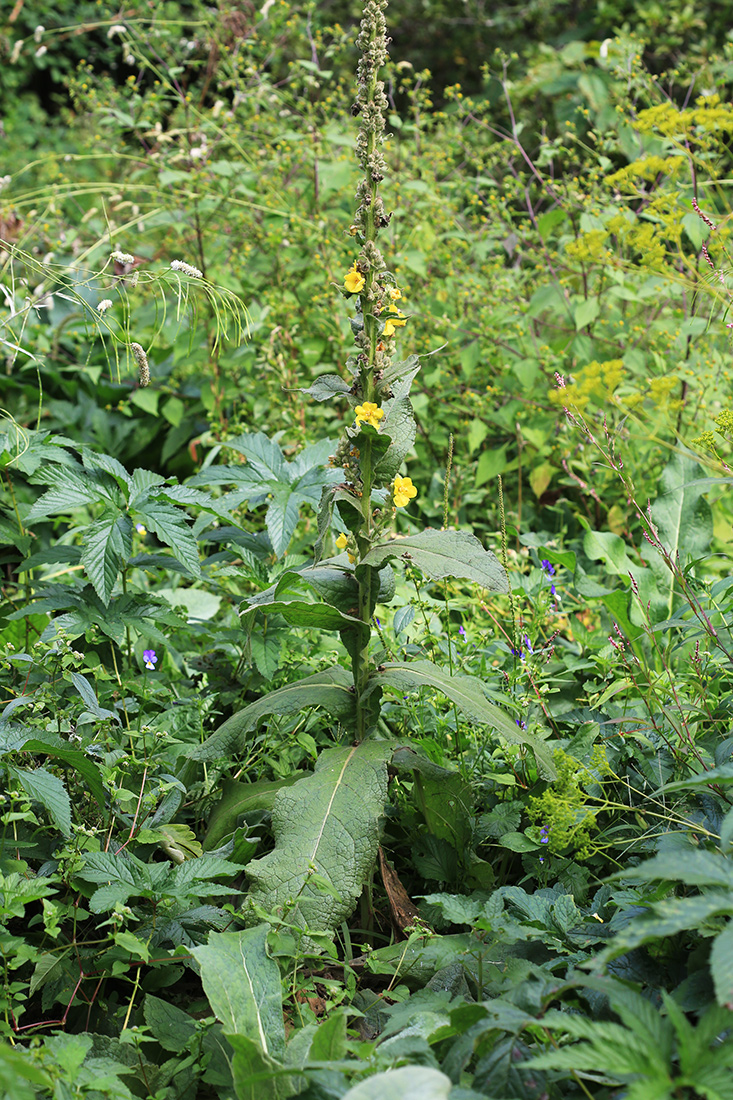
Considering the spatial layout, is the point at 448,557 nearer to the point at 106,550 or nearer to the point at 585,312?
the point at 106,550

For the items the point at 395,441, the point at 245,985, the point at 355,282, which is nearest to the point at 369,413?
the point at 395,441

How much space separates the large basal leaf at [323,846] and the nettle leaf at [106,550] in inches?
25.4

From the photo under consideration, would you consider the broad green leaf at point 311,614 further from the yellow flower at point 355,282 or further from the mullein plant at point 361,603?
the yellow flower at point 355,282

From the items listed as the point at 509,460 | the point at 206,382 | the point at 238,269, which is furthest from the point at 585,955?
the point at 238,269

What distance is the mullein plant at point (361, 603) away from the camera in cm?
144

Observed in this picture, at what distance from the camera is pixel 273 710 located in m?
1.65

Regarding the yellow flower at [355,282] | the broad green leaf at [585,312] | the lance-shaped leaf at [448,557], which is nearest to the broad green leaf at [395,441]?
the lance-shaped leaf at [448,557]

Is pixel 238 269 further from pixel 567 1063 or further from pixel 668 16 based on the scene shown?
pixel 668 16

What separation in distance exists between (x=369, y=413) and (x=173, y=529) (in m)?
0.62

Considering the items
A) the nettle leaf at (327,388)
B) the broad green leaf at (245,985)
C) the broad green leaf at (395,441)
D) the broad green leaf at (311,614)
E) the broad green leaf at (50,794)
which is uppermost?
the nettle leaf at (327,388)

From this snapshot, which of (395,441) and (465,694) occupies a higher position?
(395,441)

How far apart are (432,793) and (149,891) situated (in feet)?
1.82

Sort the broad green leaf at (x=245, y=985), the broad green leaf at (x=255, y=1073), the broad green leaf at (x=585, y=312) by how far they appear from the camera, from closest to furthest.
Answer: the broad green leaf at (x=255, y=1073) < the broad green leaf at (x=245, y=985) < the broad green leaf at (x=585, y=312)

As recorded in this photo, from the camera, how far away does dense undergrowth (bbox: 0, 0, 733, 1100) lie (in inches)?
47.3
